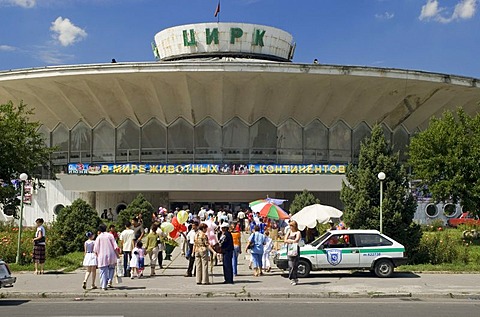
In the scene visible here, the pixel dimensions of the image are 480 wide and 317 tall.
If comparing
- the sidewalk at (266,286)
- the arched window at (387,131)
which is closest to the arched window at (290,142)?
the arched window at (387,131)

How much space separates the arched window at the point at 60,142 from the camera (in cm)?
5259

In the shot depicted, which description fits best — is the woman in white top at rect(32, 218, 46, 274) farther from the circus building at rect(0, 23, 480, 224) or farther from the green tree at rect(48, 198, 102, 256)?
the circus building at rect(0, 23, 480, 224)

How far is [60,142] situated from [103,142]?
165 inches

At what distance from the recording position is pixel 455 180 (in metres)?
29.6

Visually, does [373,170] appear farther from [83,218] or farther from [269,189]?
[269,189]

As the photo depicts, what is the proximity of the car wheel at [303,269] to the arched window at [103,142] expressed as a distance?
34.7m

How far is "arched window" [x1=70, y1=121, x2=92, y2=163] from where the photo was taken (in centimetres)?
5197

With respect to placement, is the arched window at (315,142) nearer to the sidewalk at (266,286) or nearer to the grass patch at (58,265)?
the grass patch at (58,265)

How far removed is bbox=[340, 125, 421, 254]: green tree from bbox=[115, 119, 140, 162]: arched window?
30143 mm

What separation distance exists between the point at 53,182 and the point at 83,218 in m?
23.8

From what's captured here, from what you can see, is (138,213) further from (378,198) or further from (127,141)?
(378,198)

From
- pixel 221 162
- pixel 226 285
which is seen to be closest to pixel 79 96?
pixel 221 162

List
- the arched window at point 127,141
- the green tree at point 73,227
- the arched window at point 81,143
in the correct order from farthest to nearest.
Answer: the arched window at point 81,143
the arched window at point 127,141
the green tree at point 73,227
